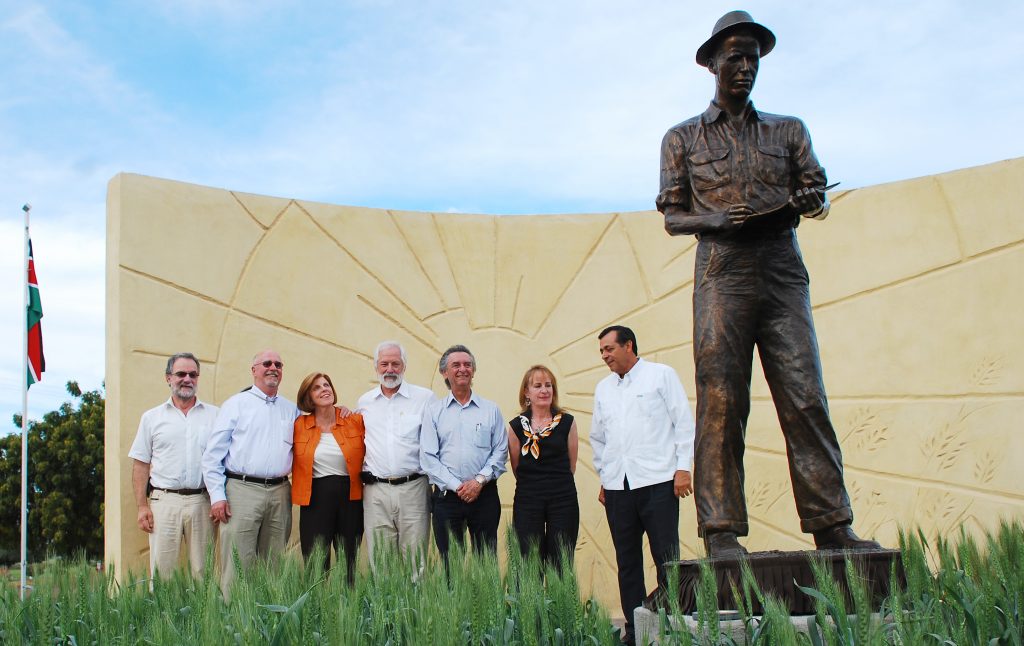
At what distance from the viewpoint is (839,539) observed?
331cm

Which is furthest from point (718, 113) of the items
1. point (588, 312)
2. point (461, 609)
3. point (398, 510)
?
point (588, 312)

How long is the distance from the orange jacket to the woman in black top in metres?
0.79

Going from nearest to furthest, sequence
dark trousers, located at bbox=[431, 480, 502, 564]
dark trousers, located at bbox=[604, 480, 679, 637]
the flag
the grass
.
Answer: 1. the grass
2. dark trousers, located at bbox=[604, 480, 679, 637]
3. dark trousers, located at bbox=[431, 480, 502, 564]
4. the flag

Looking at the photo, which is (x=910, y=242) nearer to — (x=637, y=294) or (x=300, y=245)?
(x=637, y=294)

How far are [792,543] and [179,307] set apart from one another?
403cm

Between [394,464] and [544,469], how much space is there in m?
0.76

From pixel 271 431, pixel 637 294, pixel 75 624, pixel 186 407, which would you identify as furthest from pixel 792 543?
pixel 75 624

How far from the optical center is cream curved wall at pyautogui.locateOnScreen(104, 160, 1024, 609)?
5.84 metres

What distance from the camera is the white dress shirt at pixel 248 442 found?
16.1ft

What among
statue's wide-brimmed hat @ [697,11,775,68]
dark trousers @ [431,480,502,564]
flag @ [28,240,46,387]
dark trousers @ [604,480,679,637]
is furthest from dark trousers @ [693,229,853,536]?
flag @ [28,240,46,387]

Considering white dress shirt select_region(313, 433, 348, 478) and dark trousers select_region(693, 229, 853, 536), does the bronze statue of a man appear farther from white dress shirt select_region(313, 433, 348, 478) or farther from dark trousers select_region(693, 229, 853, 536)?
white dress shirt select_region(313, 433, 348, 478)

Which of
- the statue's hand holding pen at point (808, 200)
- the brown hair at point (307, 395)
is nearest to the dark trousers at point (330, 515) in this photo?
the brown hair at point (307, 395)

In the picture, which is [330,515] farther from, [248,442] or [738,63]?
[738,63]

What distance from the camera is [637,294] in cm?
659
